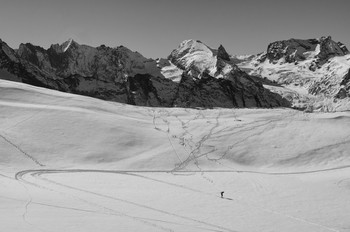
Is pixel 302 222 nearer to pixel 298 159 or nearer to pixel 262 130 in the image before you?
pixel 298 159

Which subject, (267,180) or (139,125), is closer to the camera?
(267,180)

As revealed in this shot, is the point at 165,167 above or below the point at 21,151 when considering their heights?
above

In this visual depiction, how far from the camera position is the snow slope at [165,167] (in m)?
29.2

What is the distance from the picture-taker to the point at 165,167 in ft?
157

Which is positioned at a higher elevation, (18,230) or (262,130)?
(262,130)

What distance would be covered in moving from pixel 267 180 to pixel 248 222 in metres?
15.1

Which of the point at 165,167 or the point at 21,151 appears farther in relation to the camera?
the point at 21,151

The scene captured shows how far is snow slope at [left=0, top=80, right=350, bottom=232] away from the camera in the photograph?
29156 mm

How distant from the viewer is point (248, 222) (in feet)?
A: 96.5

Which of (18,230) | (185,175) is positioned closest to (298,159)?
(185,175)

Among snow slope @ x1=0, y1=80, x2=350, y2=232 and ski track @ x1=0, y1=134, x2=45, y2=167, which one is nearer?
snow slope @ x1=0, y1=80, x2=350, y2=232

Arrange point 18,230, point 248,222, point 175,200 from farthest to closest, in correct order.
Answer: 1. point 175,200
2. point 248,222
3. point 18,230

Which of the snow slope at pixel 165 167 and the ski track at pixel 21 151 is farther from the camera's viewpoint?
the ski track at pixel 21 151

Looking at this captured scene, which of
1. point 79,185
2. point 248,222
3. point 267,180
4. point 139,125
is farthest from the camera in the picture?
point 139,125
